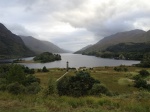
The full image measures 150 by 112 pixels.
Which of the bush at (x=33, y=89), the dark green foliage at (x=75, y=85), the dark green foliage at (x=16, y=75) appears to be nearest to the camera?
the bush at (x=33, y=89)

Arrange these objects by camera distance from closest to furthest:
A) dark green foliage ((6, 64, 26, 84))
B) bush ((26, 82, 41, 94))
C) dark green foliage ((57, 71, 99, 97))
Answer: bush ((26, 82, 41, 94))
dark green foliage ((57, 71, 99, 97))
dark green foliage ((6, 64, 26, 84))

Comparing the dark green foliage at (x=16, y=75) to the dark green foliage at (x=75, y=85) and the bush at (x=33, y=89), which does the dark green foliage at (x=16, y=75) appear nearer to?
the dark green foliage at (x=75, y=85)

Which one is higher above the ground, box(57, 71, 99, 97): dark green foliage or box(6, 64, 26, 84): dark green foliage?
box(6, 64, 26, 84): dark green foliage

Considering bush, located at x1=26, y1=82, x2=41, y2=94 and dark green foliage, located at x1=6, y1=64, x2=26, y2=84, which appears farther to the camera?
dark green foliage, located at x1=6, y1=64, x2=26, y2=84

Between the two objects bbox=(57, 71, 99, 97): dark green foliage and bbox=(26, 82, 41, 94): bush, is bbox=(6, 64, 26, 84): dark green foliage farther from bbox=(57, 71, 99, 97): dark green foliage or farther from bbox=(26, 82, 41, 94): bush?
bbox=(26, 82, 41, 94): bush

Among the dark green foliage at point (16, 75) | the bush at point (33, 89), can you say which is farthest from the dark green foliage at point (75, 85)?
the dark green foliage at point (16, 75)

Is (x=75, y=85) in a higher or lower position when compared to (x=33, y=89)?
lower

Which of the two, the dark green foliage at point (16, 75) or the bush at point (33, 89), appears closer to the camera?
the bush at point (33, 89)

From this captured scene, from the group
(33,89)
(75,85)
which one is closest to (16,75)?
(75,85)

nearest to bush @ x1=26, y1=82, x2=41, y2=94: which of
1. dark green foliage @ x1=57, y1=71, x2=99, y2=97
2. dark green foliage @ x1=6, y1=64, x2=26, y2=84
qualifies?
dark green foliage @ x1=57, y1=71, x2=99, y2=97

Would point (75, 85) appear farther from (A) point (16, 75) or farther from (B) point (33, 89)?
(A) point (16, 75)

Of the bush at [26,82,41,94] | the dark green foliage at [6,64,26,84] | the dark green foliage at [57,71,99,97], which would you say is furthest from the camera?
the dark green foliage at [6,64,26,84]

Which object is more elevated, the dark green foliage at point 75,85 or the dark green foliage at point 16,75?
the dark green foliage at point 16,75

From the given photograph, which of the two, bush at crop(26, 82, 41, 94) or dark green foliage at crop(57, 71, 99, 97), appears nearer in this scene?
bush at crop(26, 82, 41, 94)
